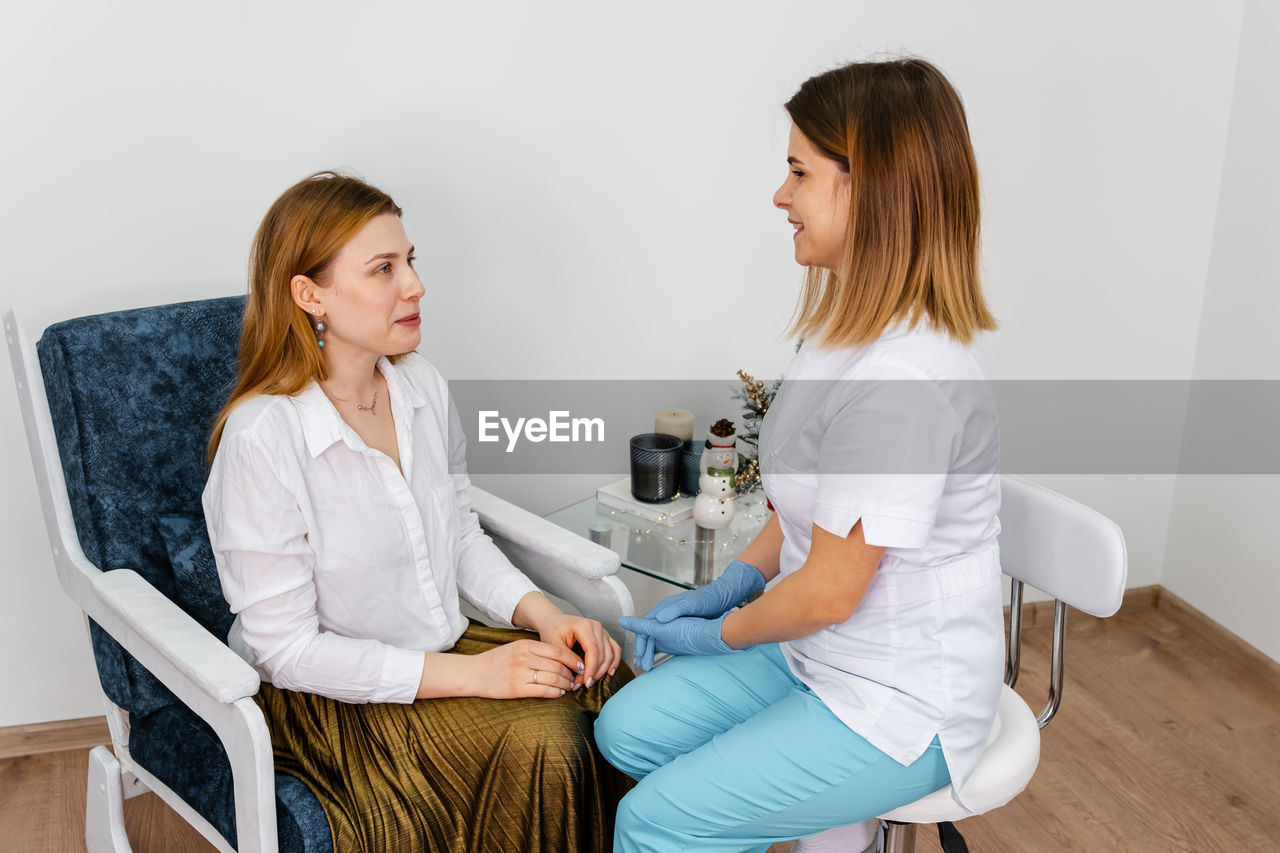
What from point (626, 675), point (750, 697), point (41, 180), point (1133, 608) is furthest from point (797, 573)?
point (1133, 608)

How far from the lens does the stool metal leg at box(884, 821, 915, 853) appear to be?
1.41 m

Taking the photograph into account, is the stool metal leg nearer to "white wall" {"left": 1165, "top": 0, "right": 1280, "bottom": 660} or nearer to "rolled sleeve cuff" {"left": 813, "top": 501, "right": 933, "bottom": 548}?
"rolled sleeve cuff" {"left": 813, "top": 501, "right": 933, "bottom": 548}

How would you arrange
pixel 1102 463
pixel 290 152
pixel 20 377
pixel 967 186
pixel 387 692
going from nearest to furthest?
pixel 967 186, pixel 387 692, pixel 20 377, pixel 290 152, pixel 1102 463

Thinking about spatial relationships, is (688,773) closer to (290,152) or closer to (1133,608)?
(290,152)

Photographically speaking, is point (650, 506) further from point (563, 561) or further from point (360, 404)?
point (360, 404)

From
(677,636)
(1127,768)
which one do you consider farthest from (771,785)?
(1127,768)

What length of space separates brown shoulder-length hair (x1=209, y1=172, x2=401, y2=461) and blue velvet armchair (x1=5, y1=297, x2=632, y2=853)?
6.5 inches

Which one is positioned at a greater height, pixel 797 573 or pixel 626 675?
pixel 797 573

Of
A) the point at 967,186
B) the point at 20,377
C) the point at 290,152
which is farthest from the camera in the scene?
the point at 290,152

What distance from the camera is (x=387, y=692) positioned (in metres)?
1.36

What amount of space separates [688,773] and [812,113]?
771 mm

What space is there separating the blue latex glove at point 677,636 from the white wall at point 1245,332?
5.18ft

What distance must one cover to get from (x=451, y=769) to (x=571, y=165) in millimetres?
1128

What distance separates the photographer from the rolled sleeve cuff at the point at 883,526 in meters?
1.15
